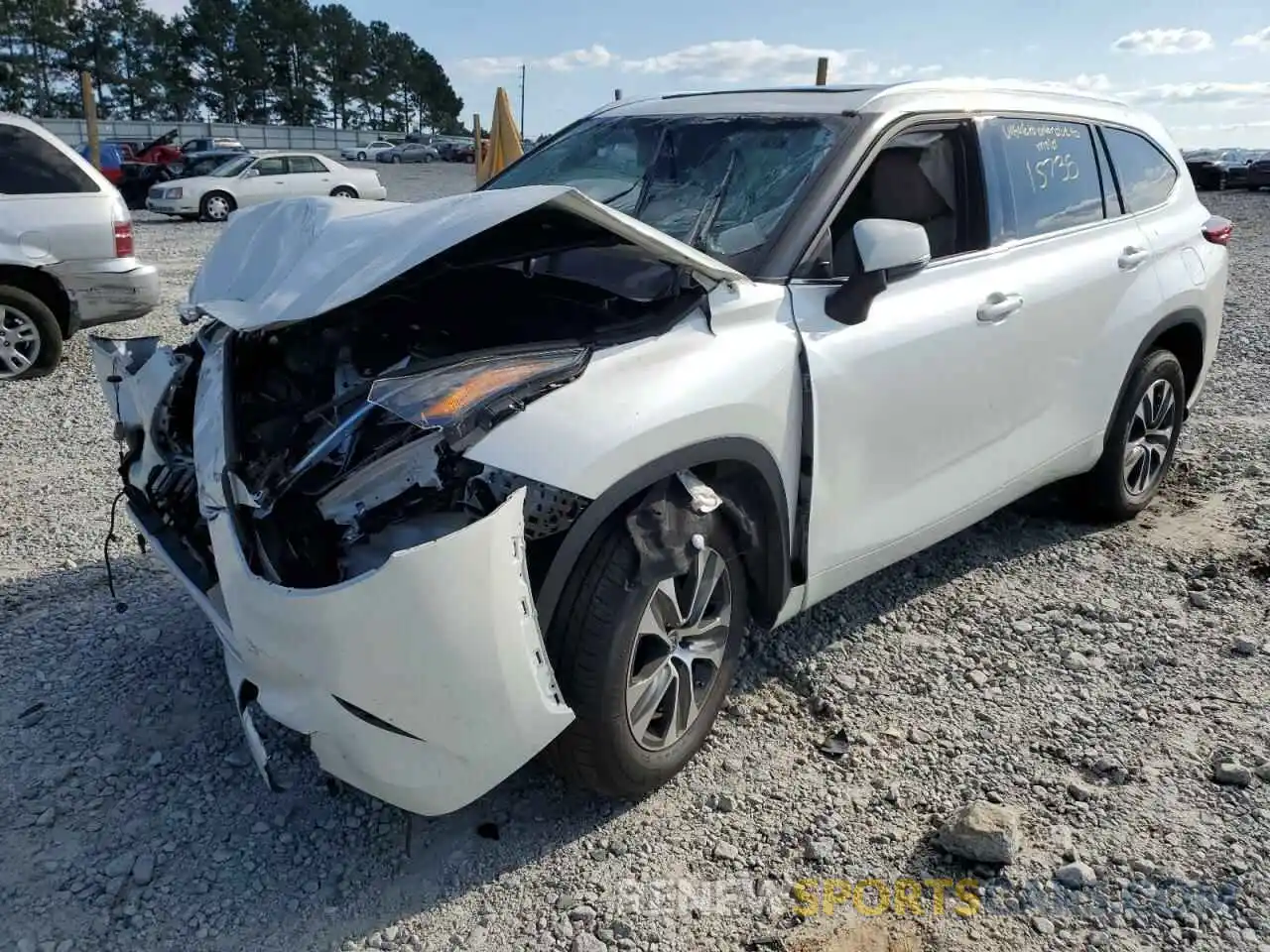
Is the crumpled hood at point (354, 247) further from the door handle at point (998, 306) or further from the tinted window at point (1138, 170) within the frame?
the tinted window at point (1138, 170)

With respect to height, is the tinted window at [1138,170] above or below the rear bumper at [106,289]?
above

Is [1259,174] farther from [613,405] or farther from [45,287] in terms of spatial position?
[613,405]

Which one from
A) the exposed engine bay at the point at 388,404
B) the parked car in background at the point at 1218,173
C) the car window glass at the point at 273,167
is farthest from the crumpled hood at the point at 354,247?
the parked car in background at the point at 1218,173

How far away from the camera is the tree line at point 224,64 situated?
202ft

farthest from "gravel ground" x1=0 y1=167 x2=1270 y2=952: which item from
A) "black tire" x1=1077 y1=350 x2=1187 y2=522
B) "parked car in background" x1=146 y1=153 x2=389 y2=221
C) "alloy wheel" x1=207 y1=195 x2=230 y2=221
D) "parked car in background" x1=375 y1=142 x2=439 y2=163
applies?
"parked car in background" x1=375 y1=142 x2=439 y2=163

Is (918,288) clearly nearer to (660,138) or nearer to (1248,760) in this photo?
(660,138)

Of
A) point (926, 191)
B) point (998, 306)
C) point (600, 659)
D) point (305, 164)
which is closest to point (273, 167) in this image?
point (305, 164)

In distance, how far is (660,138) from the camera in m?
3.64

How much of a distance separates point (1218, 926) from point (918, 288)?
190cm

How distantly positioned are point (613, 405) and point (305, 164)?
21991mm

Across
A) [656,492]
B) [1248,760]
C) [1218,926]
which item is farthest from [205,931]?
[1248,760]

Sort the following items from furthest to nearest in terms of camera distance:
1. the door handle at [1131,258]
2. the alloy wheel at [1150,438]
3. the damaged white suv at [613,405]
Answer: the alloy wheel at [1150,438], the door handle at [1131,258], the damaged white suv at [613,405]

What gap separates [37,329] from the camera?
7.20 m

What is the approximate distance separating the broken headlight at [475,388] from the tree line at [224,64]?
205ft
